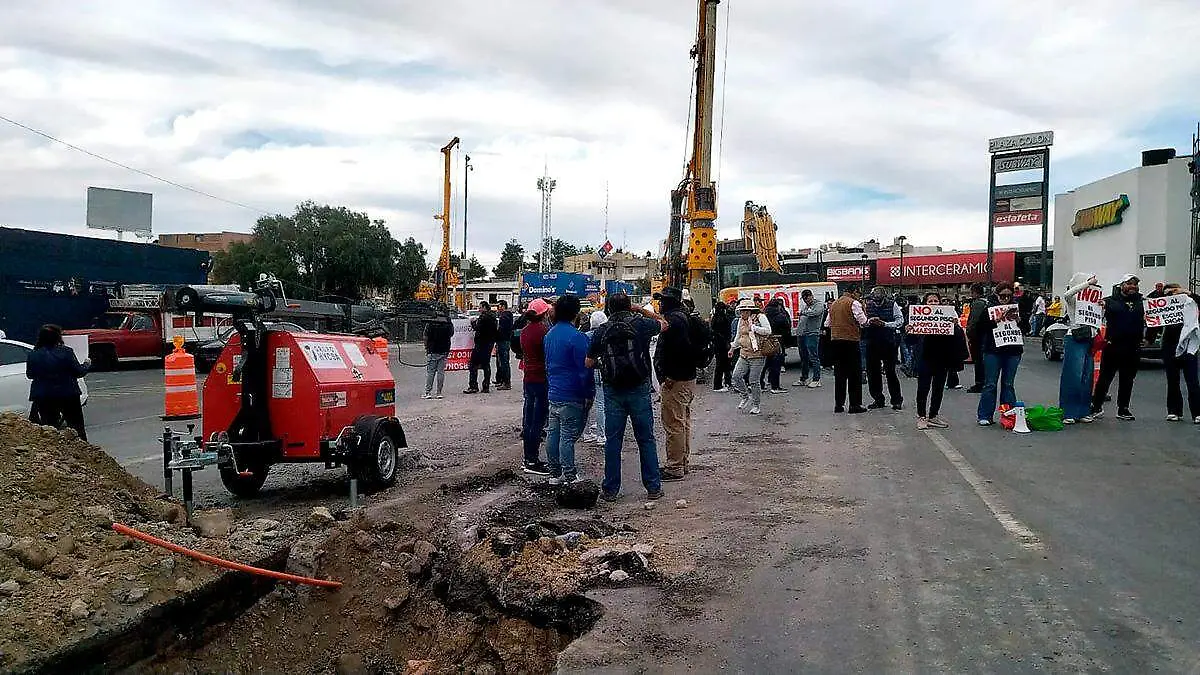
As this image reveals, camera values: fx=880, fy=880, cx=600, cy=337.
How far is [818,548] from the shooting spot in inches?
234

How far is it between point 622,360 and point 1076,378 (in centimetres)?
684

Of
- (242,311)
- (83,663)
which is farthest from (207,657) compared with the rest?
(242,311)

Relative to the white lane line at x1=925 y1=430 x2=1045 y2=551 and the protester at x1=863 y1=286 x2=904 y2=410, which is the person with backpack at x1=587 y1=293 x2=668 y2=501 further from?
the protester at x1=863 y1=286 x2=904 y2=410

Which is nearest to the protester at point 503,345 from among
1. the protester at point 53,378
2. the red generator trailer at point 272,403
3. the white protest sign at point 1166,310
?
the protester at point 53,378

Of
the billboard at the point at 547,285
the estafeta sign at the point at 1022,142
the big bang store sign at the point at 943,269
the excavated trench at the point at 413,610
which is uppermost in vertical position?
the estafeta sign at the point at 1022,142

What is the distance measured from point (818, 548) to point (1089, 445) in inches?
214

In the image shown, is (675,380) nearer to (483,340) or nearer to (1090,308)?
(1090,308)

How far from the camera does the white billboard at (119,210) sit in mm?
48656

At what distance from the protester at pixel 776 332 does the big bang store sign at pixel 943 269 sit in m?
46.7

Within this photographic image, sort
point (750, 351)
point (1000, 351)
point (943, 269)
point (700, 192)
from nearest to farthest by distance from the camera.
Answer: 1. point (1000, 351)
2. point (750, 351)
3. point (700, 192)
4. point (943, 269)

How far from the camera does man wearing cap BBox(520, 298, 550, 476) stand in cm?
921

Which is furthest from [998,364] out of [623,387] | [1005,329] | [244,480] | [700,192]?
[700,192]

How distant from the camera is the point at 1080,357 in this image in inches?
439

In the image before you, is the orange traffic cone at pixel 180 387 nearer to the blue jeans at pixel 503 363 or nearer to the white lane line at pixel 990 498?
the blue jeans at pixel 503 363
